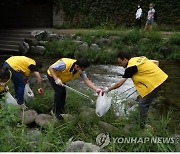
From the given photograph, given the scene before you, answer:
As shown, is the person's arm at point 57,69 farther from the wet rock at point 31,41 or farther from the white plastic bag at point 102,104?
the wet rock at point 31,41

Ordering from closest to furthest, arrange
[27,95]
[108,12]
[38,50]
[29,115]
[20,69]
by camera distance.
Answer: [29,115], [20,69], [27,95], [38,50], [108,12]

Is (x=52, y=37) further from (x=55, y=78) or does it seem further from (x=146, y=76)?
(x=146, y=76)

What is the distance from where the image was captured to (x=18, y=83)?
6340mm

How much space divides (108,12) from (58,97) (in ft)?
42.2

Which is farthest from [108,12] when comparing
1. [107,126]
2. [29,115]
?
[107,126]

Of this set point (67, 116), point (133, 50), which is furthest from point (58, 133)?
point (133, 50)

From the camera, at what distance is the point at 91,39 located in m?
14.6

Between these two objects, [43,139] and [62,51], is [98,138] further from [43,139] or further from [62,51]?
[62,51]

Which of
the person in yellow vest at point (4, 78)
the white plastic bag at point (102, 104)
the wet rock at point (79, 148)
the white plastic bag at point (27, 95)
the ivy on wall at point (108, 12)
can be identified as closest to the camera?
the wet rock at point (79, 148)

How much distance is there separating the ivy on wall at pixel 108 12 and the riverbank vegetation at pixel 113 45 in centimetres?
320

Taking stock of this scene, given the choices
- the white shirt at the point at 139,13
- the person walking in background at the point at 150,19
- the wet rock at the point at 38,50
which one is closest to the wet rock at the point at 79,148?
the wet rock at the point at 38,50

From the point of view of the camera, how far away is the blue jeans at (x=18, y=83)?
6250mm

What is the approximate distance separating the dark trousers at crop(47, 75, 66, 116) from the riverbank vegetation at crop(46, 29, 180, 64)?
7.44m

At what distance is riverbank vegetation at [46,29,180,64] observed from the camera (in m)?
13.7
